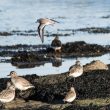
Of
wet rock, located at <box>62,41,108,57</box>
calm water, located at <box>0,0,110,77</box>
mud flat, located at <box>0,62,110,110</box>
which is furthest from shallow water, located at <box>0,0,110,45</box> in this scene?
mud flat, located at <box>0,62,110,110</box>

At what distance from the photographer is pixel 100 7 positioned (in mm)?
51344

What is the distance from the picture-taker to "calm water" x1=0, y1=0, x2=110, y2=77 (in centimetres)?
2784

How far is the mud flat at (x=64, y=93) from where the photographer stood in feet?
51.1

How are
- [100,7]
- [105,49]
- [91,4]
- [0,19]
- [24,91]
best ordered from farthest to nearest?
[91,4], [100,7], [0,19], [105,49], [24,91]

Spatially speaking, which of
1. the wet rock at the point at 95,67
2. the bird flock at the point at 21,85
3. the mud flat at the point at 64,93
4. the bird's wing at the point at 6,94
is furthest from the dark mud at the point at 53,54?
the bird's wing at the point at 6,94

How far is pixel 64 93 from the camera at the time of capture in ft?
56.1

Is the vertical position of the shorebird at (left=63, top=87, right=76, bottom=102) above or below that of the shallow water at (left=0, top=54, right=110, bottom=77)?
above

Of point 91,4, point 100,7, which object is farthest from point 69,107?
point 91,4

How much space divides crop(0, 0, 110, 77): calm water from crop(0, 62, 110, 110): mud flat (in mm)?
3899

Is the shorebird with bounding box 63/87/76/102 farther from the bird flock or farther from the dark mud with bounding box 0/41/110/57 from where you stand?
the dark mud with bounding box 0/41/110/57

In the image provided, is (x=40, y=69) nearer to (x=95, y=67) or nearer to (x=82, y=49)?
(x=95, y=67)

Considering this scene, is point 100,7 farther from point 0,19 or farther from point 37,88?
point 37,88

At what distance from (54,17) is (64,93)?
27994 mm

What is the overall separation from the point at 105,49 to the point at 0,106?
49.6ft
